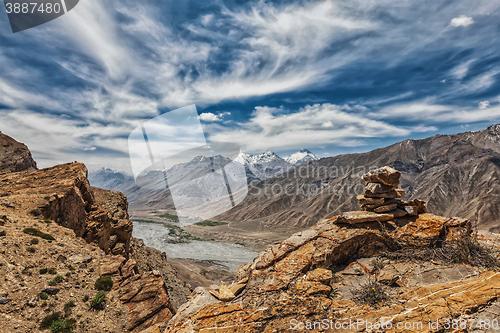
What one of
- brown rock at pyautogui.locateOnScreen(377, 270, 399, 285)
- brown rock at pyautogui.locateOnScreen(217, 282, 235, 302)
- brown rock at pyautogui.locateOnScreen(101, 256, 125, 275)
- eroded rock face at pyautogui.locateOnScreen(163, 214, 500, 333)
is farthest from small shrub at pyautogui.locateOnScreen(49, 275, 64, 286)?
brown rock at pyautogui.locateOnScreen(377, 270, 399, 285)

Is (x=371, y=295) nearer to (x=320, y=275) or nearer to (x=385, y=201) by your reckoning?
(x=320, y=275)

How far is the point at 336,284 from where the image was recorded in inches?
355

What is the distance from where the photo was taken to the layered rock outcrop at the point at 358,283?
20.8 feet

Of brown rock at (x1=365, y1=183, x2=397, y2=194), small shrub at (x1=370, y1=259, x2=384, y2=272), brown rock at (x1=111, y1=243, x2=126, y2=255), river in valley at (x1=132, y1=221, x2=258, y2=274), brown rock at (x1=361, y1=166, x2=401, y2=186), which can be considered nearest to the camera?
small shrub at (x1=370, y1=259, x2=384, y2=272)

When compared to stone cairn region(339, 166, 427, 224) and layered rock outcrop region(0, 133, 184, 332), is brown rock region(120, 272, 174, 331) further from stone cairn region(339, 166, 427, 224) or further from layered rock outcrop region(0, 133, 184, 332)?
stone cairn region(339, 166, 427, 224)

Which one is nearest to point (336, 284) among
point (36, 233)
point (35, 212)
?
point (36, 233)

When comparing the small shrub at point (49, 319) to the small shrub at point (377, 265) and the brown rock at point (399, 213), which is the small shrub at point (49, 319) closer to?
the small shrub at point (377, 265)

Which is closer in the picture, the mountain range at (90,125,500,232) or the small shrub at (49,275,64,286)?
the small shrub at (49,275,64,286)

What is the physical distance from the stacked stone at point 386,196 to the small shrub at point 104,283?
1456cm

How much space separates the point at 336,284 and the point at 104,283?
36.5ft

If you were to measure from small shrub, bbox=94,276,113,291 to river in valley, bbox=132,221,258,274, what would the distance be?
70.8 metres

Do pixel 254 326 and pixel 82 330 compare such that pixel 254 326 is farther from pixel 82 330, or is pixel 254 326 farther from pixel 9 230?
pixel 9 230

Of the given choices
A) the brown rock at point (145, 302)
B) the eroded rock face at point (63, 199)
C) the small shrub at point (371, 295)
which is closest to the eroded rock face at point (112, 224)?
the eroded rock face at point (63, 199)

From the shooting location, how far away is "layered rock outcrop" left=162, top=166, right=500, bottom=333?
6344 millimetres
